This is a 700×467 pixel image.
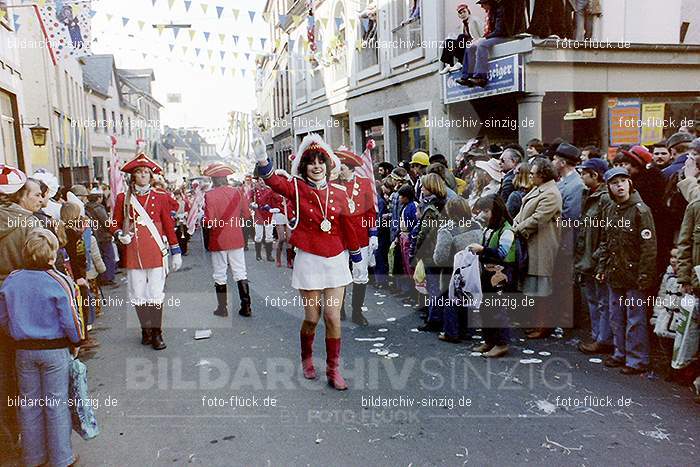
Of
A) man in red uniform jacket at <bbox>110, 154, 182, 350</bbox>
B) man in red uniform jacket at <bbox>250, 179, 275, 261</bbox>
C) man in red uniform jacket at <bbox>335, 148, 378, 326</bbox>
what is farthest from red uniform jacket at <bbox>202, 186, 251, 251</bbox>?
man in red uniform jacket at <bbox>250, 179, 275, 261</bbox>

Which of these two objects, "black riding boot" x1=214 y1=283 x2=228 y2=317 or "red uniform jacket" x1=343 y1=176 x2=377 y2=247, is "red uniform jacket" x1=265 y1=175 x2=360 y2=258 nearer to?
"red uniform jacket" x1=343 y1=176 x2=377 y2=247

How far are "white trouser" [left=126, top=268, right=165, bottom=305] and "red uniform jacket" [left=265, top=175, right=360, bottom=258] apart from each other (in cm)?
228

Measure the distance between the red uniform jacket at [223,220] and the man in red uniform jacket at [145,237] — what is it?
116cm

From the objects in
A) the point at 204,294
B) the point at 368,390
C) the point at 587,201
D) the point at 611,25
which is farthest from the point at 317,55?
the point at 368,390

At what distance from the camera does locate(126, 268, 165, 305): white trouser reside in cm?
641

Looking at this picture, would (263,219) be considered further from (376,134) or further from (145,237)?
(145,237)

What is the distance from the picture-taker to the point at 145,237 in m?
6.30

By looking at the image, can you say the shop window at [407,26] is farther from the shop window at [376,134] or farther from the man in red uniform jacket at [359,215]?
the man in red uniform jacket at [359,215]

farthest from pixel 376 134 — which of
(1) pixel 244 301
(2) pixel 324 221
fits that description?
(2) pixel 324 221

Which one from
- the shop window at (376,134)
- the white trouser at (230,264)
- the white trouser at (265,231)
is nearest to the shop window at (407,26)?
the shop window at (376,134)

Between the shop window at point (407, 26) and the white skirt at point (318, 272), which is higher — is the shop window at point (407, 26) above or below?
above

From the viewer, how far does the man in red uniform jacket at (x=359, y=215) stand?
5258mm

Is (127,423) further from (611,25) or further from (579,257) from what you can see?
(611,25)

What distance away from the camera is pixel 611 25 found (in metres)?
10.7
